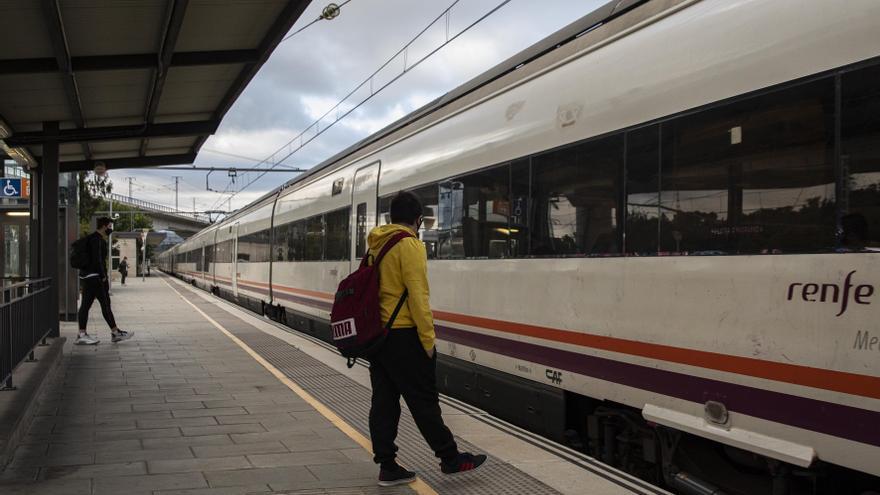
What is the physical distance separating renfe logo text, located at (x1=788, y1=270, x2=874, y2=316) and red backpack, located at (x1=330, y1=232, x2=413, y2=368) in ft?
6.69

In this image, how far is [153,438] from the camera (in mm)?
5520

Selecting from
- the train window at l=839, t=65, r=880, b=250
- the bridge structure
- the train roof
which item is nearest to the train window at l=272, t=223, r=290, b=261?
the train roof

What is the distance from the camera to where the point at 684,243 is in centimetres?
405

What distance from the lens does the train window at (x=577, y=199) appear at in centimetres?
471

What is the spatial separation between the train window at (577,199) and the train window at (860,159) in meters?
1.55

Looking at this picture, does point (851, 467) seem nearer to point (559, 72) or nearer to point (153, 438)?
point (559, 72)

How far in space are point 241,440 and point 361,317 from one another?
6.32ft

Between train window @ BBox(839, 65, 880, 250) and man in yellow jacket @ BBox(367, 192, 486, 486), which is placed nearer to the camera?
train window @ BBox(839, 65, 880, 250)

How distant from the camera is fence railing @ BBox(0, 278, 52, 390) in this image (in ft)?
18.6

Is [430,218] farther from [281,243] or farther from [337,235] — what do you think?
[281,243]

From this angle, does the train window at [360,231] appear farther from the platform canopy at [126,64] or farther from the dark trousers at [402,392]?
the dark trousers at [402,392]

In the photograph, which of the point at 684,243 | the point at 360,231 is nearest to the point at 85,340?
the point at 360,231

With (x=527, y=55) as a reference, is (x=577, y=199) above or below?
below

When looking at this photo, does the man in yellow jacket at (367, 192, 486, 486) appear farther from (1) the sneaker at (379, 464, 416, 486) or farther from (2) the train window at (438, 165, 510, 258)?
(2) the train window at (438, 165, 510, 258)
